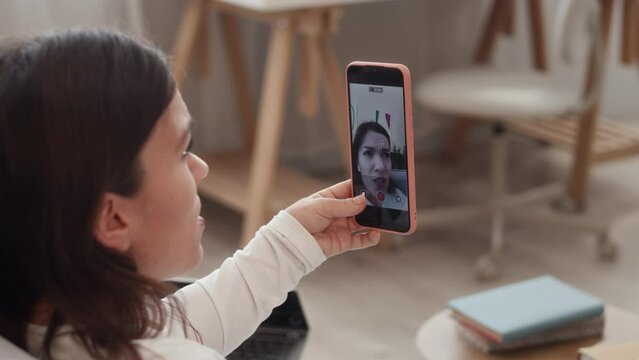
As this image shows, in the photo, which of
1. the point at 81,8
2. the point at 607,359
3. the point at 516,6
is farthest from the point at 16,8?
the point at 607,359

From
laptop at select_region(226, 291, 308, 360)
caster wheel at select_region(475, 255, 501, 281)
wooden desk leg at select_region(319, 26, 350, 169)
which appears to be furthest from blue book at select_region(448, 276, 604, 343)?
wooden desk leg at select_region(319, 26, 350, 169)

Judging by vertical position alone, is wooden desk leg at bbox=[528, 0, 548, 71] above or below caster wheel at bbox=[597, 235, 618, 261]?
above

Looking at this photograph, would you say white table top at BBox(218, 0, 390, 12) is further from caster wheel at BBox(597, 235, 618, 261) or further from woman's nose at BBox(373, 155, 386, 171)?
woman's nose at BBox(373, 155, 386, 171)

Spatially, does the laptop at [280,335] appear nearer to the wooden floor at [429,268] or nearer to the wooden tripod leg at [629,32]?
the wooden floor at [429,268]

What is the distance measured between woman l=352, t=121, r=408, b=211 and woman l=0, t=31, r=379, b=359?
7.8 inches

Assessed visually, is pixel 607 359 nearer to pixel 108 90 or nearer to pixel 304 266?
pixel 304 266

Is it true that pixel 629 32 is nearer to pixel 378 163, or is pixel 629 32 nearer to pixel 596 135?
pixel 596 135

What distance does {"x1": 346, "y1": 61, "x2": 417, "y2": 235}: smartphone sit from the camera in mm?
987

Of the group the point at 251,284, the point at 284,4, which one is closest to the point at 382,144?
the point at 251,284

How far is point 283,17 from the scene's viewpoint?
7.13 feet

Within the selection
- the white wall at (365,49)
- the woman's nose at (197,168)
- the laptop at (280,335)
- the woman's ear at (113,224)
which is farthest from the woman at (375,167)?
the white wall at (365,49)

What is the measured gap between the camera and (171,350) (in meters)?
0.83

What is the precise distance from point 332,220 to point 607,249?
150cm

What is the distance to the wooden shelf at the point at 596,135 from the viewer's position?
2680 millimetres
